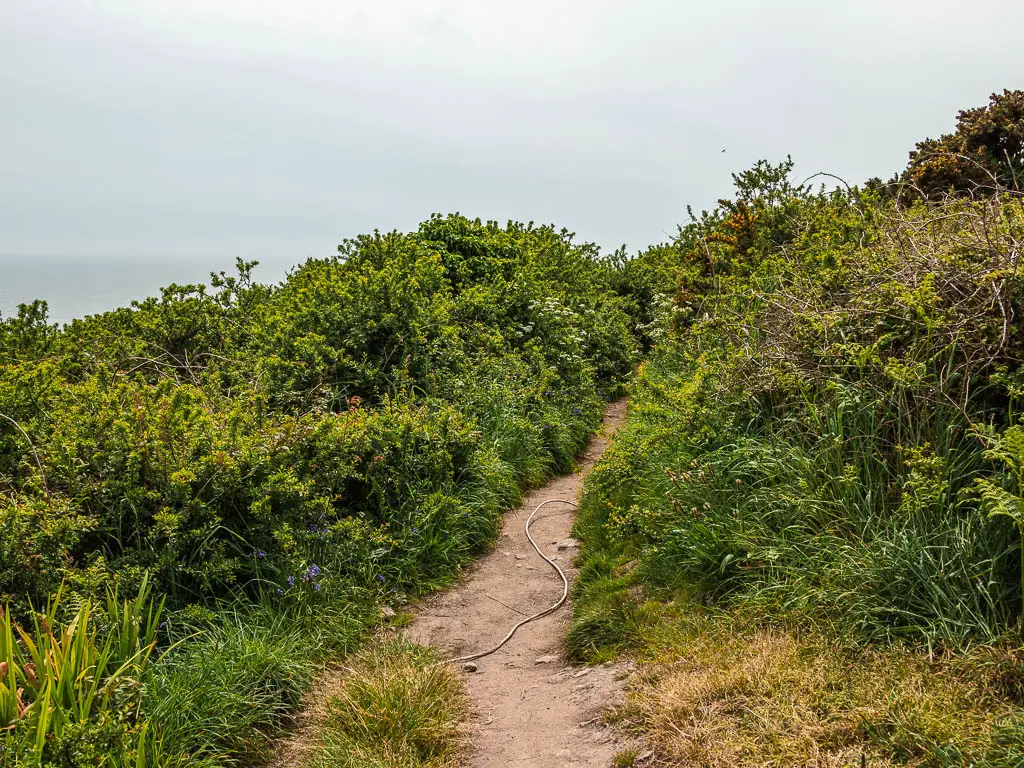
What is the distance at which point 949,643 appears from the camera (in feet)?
11.6

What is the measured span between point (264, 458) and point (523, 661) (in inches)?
93.5

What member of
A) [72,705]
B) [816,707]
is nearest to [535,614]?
[816,707]

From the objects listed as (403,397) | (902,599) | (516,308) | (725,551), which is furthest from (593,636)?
(516,308)

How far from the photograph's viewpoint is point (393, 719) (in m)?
3.99

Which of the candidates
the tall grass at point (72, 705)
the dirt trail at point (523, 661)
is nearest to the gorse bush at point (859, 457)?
the dirt trail at point (523, 661)

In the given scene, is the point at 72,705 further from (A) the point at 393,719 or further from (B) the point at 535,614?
(B) the point at 535,614

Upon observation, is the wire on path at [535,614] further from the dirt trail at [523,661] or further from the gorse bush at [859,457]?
the gorse bush at [859,457]

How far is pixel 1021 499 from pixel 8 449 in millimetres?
6398

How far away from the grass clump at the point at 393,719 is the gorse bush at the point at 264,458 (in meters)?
0.43

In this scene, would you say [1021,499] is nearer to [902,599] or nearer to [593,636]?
[902,599]

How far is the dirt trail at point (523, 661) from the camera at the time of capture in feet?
12.7

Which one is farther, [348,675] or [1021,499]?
[348,675]

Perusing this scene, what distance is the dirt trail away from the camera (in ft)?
12.7

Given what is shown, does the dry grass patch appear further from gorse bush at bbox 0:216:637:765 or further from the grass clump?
gorse bush at bbox 0:216:637:765
